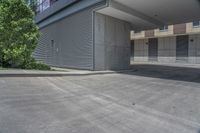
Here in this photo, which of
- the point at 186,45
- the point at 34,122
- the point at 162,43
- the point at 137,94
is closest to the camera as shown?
the point at 34,122

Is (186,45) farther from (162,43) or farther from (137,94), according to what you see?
(137,94)

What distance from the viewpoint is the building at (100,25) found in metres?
17.0

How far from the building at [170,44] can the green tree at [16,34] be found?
1938 cm

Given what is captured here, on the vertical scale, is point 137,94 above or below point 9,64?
below

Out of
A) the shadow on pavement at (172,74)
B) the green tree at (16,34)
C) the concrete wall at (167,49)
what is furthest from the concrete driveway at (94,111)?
the concrete wall at (167,49)

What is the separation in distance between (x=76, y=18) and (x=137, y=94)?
38.5 ft

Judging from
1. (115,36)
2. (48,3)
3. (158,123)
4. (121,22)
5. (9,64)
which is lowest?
(158,123)

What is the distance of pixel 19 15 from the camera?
15000mm

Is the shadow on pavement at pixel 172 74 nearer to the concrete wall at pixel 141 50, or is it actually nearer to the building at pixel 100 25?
the building at pixel 100 25

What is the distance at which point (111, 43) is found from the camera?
18734mm

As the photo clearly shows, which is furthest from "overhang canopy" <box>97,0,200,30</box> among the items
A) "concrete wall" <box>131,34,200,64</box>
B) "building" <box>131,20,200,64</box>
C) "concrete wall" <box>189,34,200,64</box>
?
"concrete wall" <box>131,34,200,64</box>

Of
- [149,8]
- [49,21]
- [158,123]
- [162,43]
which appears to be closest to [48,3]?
[49,21]

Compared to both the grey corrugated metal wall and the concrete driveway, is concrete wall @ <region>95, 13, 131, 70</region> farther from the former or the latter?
the concrete driveway

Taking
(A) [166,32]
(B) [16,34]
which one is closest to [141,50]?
(A) [166,32]
